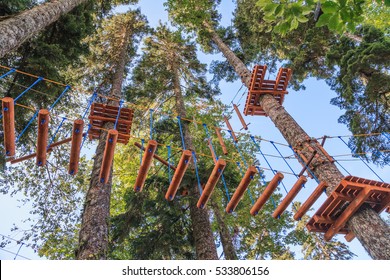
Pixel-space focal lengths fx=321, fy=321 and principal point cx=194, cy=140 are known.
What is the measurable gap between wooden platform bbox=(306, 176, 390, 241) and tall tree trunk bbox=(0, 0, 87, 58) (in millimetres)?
5925

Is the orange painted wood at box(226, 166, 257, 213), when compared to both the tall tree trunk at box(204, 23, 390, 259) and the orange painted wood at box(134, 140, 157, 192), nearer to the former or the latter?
the orange painted wood at box(134, 140, 157, 192)

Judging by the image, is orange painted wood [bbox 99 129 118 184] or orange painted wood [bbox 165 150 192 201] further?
orange painted wood [bbox 165 150 192 201]

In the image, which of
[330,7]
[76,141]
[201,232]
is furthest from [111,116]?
[330,7]

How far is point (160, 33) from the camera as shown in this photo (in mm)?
17297

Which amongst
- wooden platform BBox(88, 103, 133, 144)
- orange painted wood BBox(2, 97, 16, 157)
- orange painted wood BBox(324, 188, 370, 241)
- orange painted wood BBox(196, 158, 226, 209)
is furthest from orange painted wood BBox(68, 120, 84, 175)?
orange painted wood BBox(324, 188, 370, 241)

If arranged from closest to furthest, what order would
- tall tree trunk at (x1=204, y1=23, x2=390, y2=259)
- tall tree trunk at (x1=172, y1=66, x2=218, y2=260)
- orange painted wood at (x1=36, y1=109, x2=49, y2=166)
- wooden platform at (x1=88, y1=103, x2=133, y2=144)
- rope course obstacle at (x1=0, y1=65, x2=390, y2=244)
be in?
orange painted wood at (x1=36, y1=109, x2=49, y2=166) < rope course obstacle at (x1=0, y1=65, x2=390, y2=244) < tall tree trunk at (x1=204, y1=23, x2=390, y2=259) < wooden platform at (x1=88, y1=103, x2=133, y2=144) < tall tree trunk at (x1=172, y1=66, x2=218, y2=260)

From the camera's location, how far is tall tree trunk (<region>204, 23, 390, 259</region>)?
488cm

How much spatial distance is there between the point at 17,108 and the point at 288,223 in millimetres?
9915

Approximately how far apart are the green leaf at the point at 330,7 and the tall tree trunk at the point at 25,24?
4.90 m

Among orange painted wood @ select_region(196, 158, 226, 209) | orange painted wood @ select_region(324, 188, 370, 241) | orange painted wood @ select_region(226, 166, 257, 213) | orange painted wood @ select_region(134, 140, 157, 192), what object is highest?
orange painted wood @ select_region(134, 140, 157, 192)

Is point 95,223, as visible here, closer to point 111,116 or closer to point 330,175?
point 111,116

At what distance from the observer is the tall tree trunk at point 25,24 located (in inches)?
212

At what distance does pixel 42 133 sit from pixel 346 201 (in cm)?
490

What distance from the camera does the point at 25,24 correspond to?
597 centimetres
